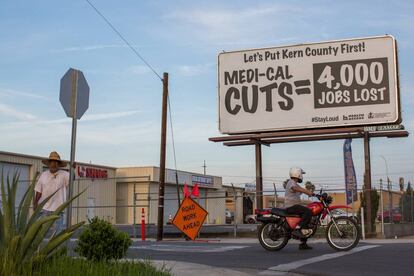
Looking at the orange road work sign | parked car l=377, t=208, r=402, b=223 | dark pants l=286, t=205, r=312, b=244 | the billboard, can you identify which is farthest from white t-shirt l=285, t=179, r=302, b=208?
parked car l=377, t=208, r=402, b=223

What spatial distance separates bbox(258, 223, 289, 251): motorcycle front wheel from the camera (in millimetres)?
12727

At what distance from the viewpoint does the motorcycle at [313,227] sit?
12.4m

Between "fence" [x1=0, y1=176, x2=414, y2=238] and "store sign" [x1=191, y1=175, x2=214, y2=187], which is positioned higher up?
"store sign" [x1=191, y1=175, x2=214, y2=187]

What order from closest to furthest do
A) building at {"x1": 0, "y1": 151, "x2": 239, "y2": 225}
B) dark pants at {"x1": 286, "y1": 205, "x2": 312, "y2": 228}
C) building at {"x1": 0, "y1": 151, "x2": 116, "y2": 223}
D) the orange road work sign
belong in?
dark pants at {"x1": 286, "y1": 205, "x2": 312, "y2": 228}
the orange road work sign
building at {"x1": 0, "y1": 151, "x2": 116, "y2": 223}
building at {"x1": 0, "y1": 151, "x2": 239, "y2": 225}

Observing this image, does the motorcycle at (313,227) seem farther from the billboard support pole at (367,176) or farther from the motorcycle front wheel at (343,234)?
the billboard support pole at (367,176)

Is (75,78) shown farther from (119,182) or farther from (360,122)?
(119,182)

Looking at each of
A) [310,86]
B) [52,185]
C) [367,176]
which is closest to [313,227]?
[52,185]

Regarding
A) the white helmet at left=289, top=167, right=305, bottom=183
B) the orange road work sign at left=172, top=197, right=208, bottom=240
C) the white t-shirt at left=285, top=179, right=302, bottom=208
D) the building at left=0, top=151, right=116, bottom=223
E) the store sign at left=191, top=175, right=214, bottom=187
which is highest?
the store sign at left=191, top=175, right=214, bottom=187

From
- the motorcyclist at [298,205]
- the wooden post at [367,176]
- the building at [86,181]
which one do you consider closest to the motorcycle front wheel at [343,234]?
the motorcyclist at [298,205]

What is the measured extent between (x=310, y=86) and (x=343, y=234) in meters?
11.2

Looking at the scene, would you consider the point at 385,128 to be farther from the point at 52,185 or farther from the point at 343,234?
the point at 52,185

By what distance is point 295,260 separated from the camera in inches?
426

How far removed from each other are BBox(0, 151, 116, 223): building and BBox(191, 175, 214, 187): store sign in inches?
462

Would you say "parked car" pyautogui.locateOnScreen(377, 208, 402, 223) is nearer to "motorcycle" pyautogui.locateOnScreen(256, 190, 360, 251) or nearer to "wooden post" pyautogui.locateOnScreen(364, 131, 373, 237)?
"wooden post" pyautogui.locateOnScreen(364, 131, 373, 237)
